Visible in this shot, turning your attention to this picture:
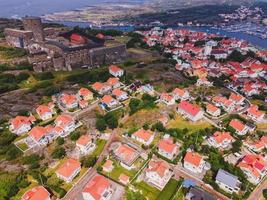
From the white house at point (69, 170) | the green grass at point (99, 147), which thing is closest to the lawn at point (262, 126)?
the green grass at point (99, 147)

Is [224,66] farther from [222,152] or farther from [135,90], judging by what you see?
[222,152]

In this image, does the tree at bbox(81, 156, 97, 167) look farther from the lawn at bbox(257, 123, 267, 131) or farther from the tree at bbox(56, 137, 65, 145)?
the lawn at bbox(257, 123, 267, 131)

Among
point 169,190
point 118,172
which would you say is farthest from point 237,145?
point 118,172

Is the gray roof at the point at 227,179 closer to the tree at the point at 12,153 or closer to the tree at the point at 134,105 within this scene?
the tree at the point at 134,105

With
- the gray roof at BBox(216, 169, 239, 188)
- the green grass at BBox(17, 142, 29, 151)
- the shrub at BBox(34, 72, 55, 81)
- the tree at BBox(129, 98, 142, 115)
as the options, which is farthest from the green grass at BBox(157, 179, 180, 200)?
the shrub at BBox(34, 72, 55, 81)

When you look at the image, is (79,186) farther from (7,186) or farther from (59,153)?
(7,186)
